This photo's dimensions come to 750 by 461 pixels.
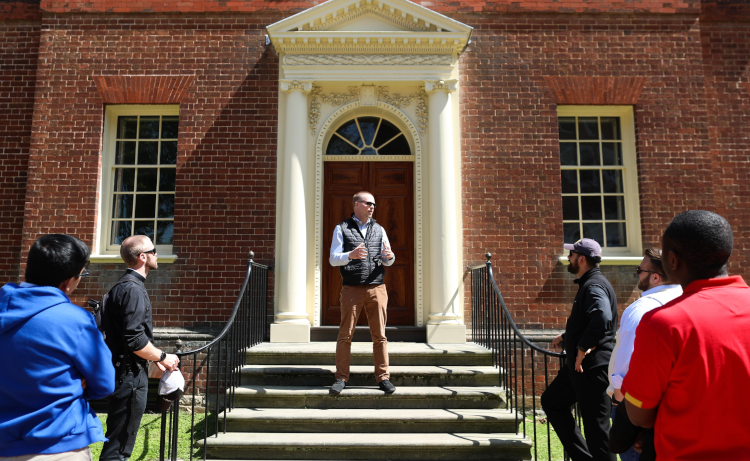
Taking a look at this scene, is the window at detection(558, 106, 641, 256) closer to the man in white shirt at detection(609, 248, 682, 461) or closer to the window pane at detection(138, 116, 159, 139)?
the man in white shirt at detection(609, 248, 682, 461)

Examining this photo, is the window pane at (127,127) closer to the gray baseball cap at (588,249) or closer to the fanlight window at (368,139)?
the fanlight window at (368,139)

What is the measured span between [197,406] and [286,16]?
5.63 m

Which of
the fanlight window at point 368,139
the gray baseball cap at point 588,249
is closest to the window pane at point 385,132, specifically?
the fanlight window at point 368,139

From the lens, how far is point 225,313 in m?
7.12

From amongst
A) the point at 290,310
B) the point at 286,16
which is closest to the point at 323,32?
the point at 286,16

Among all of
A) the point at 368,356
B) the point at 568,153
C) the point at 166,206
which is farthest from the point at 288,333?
the point at 568,153

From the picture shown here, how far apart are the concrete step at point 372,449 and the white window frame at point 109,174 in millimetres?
3398

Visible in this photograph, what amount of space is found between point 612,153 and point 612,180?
1.38ft

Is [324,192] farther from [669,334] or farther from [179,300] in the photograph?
[669,334]

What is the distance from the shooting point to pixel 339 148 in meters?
7.66

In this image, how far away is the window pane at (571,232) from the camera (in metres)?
7.58

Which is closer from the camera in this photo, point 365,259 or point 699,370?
point 699,370

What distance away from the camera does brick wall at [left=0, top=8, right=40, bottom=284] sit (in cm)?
762

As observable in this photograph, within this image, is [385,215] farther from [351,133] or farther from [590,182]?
[590,182]
